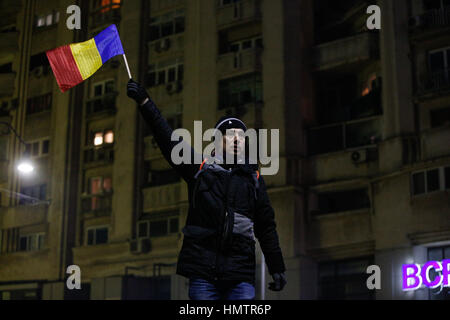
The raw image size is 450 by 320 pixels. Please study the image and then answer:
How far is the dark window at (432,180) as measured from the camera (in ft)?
90.7

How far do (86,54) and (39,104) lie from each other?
37.4 meters

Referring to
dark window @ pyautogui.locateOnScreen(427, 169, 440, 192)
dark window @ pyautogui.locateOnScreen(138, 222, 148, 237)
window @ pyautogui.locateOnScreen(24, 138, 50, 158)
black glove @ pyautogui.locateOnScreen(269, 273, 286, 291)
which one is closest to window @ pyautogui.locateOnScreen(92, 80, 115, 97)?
window @ pyautogui.locateOnScreen(24, 138, 50, 158)

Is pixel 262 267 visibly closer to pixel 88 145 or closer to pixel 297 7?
pixel 297 7

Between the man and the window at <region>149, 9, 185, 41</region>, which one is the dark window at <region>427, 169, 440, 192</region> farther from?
the man

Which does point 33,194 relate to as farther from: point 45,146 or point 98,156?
point 98,156

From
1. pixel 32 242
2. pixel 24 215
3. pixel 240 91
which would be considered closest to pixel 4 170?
pixel 24 215

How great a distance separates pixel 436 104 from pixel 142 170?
15.8 meters

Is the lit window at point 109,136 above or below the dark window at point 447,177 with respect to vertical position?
above

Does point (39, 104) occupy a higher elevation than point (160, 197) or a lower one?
higher

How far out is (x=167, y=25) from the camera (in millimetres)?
39688

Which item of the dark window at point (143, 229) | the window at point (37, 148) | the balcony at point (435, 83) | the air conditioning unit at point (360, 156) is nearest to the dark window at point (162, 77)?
the dark window at point (143, 229)

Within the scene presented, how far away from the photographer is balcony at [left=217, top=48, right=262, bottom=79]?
3438 cm

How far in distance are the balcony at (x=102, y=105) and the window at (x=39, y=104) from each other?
2776 millimetres

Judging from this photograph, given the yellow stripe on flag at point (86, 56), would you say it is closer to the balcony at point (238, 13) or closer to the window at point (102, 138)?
the balcony at point (238, 13)
